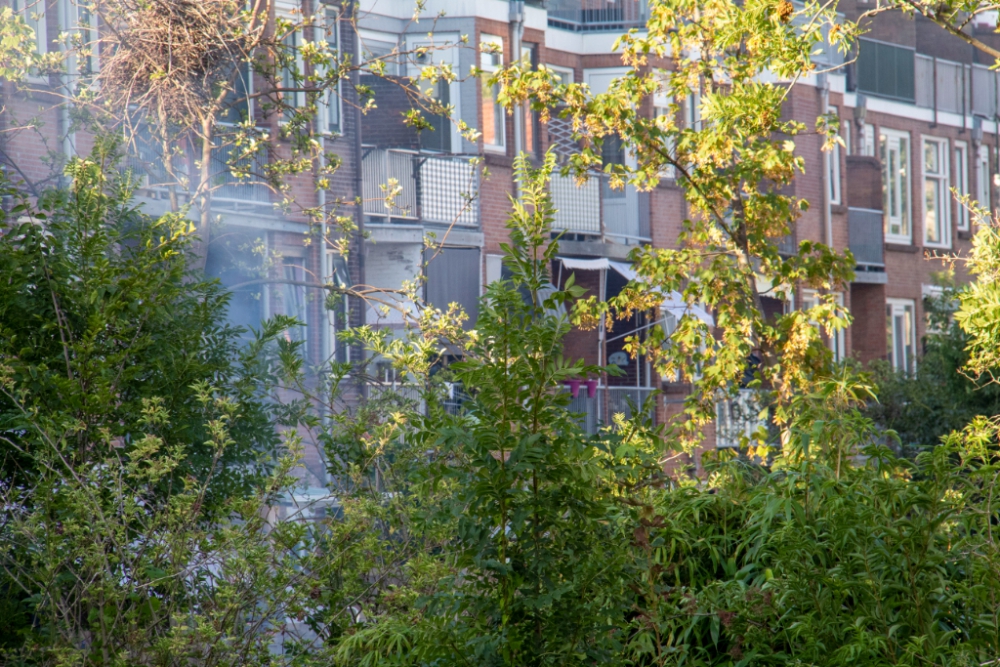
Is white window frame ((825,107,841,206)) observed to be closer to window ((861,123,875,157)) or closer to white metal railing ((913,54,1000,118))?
window ((861,123,875,157))

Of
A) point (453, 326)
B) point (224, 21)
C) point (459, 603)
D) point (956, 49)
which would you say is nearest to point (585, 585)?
point (459, 603)

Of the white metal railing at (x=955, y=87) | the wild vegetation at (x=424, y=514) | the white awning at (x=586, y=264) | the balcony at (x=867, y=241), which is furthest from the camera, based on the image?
the white metal railing at (x=955, y=87)

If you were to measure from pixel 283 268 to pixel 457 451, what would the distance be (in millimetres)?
15359

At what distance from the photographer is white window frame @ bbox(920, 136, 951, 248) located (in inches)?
1264

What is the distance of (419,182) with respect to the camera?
2197cm

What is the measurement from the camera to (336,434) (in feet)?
18.9

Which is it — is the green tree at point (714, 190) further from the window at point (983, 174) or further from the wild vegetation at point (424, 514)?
the window at point (983, 174)

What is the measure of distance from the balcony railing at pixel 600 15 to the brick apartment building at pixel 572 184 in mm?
41

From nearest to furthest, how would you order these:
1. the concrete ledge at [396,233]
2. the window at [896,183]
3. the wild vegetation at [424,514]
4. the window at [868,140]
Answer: the wild vegetation at [424,514] → the concrete ledge at [396,233] → the window at [868,140] → the window at [896,183]

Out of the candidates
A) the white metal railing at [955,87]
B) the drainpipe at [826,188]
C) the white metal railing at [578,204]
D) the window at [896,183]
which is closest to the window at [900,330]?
the window at [896,183]

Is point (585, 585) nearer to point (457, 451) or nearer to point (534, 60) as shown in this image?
point (457, 451)

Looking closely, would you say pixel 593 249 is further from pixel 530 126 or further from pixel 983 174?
pixel 983 174

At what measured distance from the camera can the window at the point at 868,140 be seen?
1208 inches

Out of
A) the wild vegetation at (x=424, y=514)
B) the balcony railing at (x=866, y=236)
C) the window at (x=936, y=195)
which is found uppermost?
the window at (x=936, y=195)
